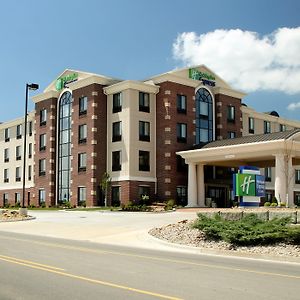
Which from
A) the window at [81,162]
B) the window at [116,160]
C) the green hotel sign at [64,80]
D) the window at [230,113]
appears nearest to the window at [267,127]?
the window at [230,113]

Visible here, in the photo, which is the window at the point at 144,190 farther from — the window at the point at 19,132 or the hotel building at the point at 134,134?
the window at the point at 19,132

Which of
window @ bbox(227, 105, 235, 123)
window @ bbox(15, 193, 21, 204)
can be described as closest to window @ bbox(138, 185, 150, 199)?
window @ bbox(227, 105, 235, 123)

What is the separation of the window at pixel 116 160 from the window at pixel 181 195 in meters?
6.19

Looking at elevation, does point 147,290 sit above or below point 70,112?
below

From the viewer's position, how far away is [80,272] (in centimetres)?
1170

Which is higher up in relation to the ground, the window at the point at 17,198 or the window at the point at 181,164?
the window at the point at 181,164

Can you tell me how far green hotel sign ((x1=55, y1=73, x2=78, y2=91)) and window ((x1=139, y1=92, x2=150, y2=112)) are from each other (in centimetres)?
862

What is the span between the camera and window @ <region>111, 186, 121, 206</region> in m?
50.4

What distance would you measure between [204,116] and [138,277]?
44751mm

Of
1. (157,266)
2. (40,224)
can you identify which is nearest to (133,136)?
(40,224)

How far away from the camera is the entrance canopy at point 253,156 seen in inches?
1566

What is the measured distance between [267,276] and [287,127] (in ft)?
198

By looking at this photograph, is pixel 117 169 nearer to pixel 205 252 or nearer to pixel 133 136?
pixel 133 136

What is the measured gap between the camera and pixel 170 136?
166 ft
